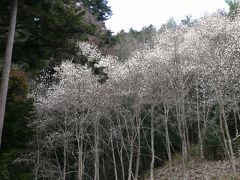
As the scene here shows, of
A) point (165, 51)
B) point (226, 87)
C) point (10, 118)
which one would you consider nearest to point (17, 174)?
point (10, 118)

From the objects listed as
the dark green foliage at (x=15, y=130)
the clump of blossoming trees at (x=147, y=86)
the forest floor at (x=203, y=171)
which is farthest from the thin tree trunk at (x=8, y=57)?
the forest floor at (x=203, y=171)

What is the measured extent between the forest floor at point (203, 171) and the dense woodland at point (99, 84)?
0.80m

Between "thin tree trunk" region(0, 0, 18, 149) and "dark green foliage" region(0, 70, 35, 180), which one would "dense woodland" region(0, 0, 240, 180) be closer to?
"dark green foliage" region(0, 70, 35, 180)

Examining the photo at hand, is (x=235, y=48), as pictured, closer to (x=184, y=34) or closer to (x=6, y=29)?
(x=184, y=34)

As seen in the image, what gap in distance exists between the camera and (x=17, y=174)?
38.0 ft

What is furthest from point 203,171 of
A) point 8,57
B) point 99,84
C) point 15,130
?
point 8,57

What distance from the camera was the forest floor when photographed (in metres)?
21.2

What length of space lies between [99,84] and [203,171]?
817cm

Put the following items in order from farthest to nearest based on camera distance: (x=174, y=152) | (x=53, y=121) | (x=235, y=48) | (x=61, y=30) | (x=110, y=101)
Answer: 1. (x=174, y=152)
2. (x=53, y=121)
3. (x=110, y=101)
4. (x=235, y=48)
5. (x=61, y=30)

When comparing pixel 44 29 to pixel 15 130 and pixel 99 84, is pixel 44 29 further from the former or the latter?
pixel 99 84

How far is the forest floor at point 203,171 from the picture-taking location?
21156mm

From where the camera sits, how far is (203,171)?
75.0ft

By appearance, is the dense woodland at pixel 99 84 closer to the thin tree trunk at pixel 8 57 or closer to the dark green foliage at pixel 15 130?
the dark green foliage at pixel 15 130

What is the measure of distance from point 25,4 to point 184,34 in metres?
11.4
